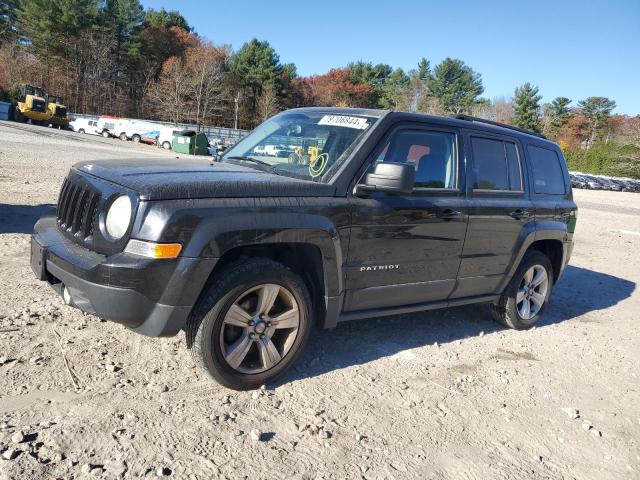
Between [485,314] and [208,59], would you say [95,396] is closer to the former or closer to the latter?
[485,314]

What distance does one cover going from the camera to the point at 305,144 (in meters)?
3.96

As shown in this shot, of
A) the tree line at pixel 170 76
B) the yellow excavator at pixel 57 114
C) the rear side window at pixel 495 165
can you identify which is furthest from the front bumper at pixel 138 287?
the tree line at pixel 170 76

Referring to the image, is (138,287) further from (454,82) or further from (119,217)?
(454,82)

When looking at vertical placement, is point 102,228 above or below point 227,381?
above

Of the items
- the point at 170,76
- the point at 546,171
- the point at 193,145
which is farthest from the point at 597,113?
the point at 546,171

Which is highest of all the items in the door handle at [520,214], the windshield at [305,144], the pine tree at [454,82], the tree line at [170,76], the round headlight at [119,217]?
the pine tree at [454,82]

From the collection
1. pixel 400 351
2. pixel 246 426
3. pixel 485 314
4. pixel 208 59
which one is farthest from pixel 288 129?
pixel 208 59

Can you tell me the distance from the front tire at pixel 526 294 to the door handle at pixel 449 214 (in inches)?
52.8

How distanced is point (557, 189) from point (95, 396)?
4.88 meters

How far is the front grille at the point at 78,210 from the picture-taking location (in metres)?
3.19

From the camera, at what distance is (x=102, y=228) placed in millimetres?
3057

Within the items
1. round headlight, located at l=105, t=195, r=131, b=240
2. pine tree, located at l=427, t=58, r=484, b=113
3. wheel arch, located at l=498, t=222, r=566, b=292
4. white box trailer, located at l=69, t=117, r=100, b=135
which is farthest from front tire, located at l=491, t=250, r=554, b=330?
pine tree, located at l=427, t=58, r=484, b=113

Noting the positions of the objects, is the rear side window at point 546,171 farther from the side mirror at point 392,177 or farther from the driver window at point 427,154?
the side mirror at point 392,177

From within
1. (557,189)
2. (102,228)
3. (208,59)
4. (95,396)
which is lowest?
(95,396)
